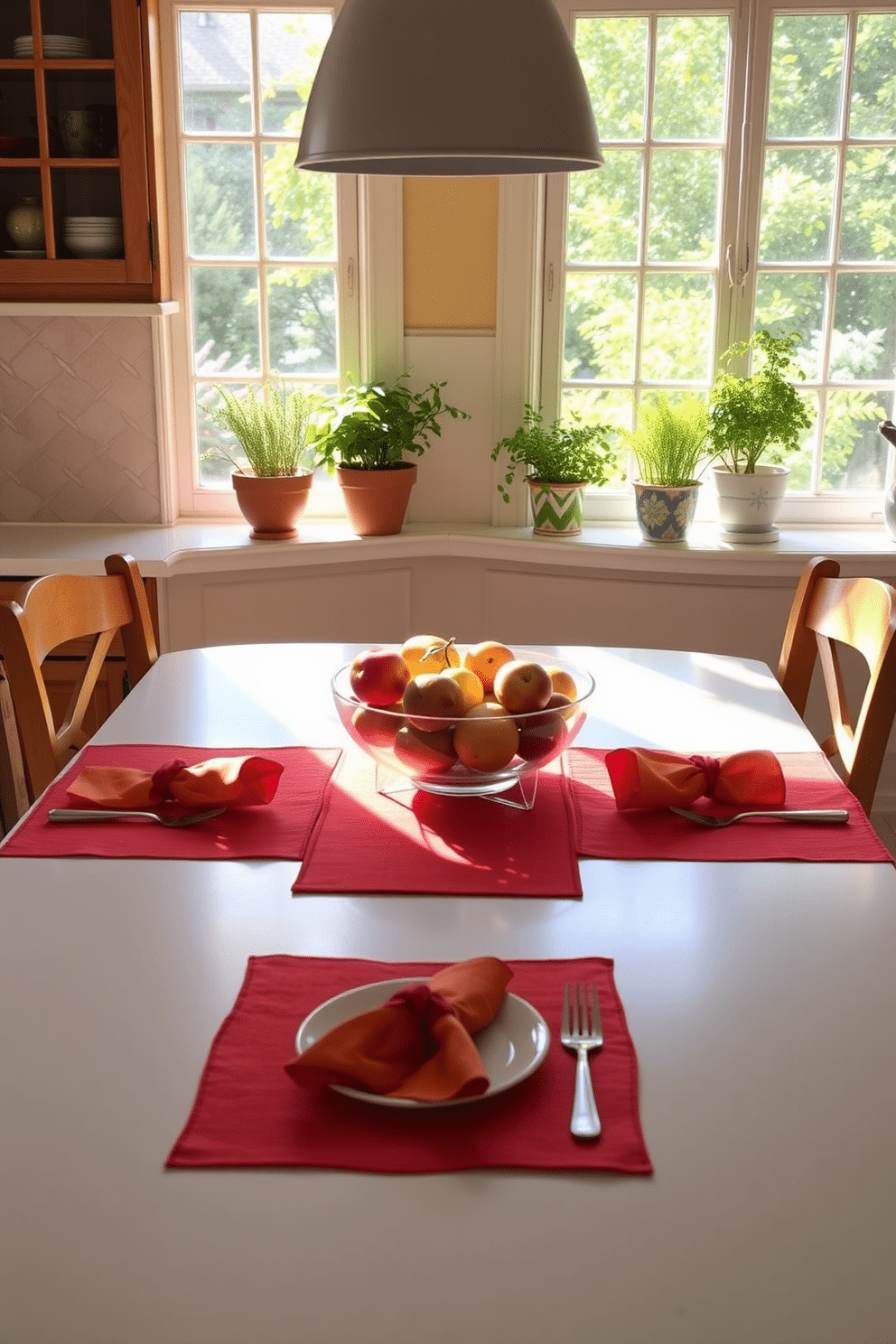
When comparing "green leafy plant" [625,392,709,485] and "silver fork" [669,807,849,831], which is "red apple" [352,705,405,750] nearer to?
"silver fork" [669,807,849,831]

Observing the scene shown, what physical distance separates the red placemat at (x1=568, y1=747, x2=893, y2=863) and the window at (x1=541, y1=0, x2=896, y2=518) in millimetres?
2169

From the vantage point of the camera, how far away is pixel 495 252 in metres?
3.43

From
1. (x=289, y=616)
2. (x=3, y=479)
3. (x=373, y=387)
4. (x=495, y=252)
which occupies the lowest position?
(x=289, y=616)

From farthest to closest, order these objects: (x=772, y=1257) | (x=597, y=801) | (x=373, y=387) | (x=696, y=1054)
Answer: (x=373, y=387), (x=597, y=801), (x=696, y=1054), (x=772, y=1257)

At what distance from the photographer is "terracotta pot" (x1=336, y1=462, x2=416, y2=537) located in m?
3.39

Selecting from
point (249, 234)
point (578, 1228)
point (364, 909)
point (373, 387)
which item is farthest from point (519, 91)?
point (249, 234)

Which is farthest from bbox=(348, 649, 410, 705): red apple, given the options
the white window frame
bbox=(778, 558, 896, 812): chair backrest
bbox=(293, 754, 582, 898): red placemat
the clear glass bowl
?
the white window frame

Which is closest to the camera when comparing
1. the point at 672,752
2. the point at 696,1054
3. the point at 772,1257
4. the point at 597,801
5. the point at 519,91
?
the point at 772,1257

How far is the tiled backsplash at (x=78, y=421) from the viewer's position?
3.45m

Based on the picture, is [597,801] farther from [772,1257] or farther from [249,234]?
[249,234]

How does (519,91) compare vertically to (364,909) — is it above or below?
above

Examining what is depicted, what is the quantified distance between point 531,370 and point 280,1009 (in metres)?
2.68

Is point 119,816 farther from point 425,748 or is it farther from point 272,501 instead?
point 272,501

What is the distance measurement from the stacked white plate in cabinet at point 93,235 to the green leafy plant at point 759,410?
5.13 ft
